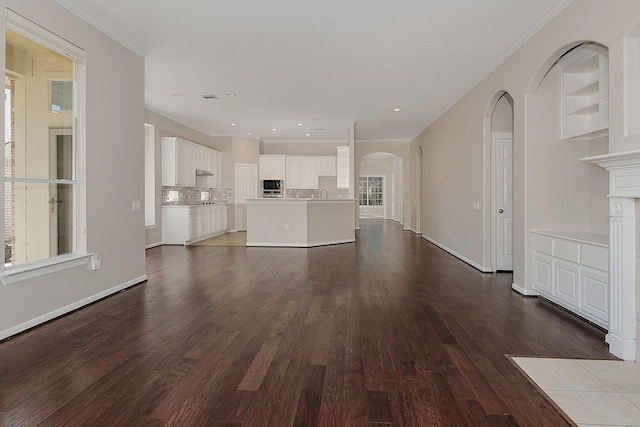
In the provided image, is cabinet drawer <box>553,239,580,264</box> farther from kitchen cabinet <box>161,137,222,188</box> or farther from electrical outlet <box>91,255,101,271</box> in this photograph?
kitchen cabinet <box>161,137,222,188</box>

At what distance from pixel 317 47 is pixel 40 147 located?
307 centimetres

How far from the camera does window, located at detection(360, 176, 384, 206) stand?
18.3 m

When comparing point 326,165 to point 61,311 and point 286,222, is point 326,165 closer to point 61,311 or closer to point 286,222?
point 286,222

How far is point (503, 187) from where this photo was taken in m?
5.41

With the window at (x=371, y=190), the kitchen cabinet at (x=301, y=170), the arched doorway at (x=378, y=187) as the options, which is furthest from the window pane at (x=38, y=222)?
the window at (x=371, y=190)

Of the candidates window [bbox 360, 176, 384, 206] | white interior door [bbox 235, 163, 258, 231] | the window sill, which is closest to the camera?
the window sill

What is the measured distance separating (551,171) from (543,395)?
282 cm

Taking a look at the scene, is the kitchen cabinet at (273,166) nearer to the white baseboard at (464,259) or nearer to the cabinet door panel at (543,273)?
the white baseboard at (464,259)

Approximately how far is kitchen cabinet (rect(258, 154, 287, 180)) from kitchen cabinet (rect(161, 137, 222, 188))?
1541mm

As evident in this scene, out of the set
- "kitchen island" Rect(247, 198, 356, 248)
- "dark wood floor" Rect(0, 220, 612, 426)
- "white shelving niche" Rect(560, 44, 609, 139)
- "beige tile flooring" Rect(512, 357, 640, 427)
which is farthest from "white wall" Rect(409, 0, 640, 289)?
"kitchen island" Rect(247, 198, 356, 248)

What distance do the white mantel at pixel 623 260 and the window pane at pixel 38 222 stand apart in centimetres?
440

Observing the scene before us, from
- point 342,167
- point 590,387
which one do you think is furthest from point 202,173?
point 590,387

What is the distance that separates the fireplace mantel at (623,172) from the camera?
2.46 m

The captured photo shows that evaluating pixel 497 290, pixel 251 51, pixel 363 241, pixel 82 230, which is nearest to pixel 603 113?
pixel 497 290
